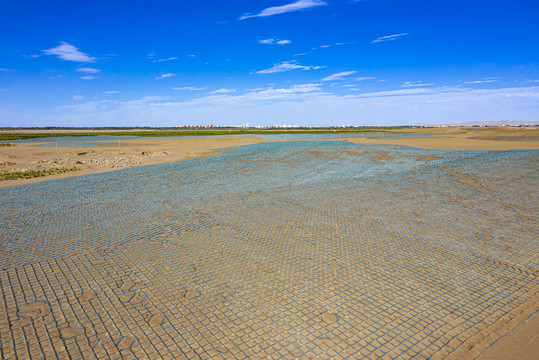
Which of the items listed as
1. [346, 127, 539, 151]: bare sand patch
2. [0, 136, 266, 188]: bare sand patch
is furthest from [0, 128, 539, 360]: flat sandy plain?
[346, 127, 539, 151]: bare sand patch

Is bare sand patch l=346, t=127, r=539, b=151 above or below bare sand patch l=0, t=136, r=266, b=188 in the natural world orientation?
above

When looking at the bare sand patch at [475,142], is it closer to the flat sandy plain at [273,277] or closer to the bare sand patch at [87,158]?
the flat sandy plain at [273,277]

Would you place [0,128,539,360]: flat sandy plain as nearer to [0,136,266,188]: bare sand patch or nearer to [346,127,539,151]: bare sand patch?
[0,136,266,188]: bare sand patch

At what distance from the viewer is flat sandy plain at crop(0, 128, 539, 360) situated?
340 cm

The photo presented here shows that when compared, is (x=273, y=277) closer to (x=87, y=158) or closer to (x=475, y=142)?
(x=87, y=158)

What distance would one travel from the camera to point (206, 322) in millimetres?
3719

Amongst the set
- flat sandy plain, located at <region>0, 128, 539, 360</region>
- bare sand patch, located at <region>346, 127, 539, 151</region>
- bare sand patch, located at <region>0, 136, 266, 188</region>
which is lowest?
flat sandy plain, located at <region>0, 128, 539, 360</region>

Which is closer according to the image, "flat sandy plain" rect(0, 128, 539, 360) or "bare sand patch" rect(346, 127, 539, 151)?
"flat sandy plain" rect(0, 128, 539, 360)

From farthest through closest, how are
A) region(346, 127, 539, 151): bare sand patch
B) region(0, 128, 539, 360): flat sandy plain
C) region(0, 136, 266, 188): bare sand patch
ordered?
region(346, 127, 539, 151): bare sand patch, region(0, 136, 266, 188): bare sand patch, region(0, 128, 539, 360): flat sandy plain

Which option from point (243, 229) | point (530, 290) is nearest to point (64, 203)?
point (243, 229)

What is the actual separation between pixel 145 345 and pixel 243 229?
12.2 ft

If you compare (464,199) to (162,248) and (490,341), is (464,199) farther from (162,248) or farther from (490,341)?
(162,248)

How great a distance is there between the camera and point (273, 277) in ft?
15.7

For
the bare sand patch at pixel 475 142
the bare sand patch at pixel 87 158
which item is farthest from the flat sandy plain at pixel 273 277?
the bare sand patch at pixel 475 142
